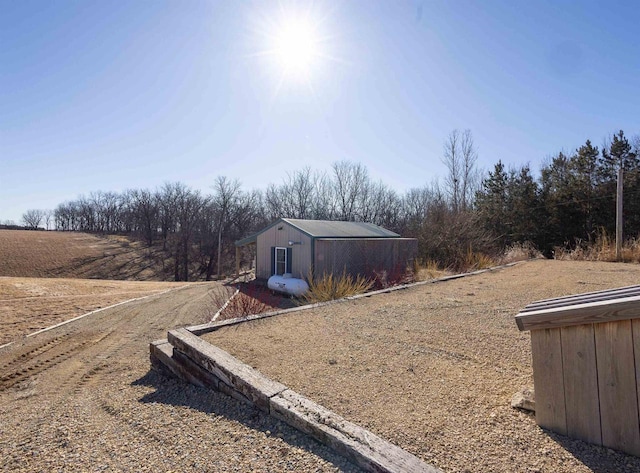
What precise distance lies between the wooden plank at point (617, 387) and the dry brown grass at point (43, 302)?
28.1 feet

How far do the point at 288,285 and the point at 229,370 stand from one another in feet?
28.1

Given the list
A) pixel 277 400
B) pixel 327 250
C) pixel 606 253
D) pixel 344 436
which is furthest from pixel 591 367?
pixel 606 253

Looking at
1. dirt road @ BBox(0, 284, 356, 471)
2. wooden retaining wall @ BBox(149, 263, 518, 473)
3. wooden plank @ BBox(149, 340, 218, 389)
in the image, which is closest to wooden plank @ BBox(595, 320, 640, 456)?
wooden retaining wall @ BBox(149, 263, 518, 473)

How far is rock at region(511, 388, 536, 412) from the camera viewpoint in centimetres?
210

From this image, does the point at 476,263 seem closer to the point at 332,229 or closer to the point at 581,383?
the point at 332,229

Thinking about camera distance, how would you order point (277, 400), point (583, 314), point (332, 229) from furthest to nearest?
point (332, 229) < point (277, 400) < point (583, 314)

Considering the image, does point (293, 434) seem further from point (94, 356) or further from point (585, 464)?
point (94, 356)

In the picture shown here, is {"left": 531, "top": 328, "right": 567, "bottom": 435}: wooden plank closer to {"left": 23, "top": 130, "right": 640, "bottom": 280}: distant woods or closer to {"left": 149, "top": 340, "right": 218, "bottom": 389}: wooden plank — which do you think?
{"left": 149, "top": 340, "right": 218, "bottom": 389}: wooden plank

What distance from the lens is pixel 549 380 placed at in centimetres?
190

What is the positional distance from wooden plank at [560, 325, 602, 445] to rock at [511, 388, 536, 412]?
0.82ft

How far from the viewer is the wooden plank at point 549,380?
6.12ft

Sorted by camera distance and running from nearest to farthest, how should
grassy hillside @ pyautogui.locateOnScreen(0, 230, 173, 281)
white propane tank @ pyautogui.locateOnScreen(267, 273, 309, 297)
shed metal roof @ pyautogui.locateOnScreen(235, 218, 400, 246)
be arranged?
white propane tank @ pyautogui.locateOnScreen(267, 273, 309, 297) → shed metal roof @ pyautogui.locateOnScreen(235, 218, 400, 246) → grassy hillside @ pyautogui.locateOnScreen(0, 230, 173, 281)

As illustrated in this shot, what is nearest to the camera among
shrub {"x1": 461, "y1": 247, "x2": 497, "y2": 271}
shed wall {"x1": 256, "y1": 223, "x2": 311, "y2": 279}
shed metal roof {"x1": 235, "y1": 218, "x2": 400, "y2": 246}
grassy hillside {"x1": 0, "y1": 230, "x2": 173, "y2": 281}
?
shrub {"x1": 461, "y1": 247, "x2": 497, "y2": 271}

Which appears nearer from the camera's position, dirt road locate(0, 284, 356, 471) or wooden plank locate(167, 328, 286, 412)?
dirt road locate(0, 284, 356, 471)
